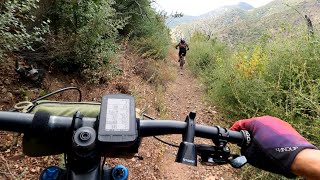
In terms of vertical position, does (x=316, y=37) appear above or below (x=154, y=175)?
above

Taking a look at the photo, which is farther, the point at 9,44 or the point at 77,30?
the point at 77,30

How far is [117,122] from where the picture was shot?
80 centimetres

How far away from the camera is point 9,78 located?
12.6 feet

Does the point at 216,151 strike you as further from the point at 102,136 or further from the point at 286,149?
the point at 102,136

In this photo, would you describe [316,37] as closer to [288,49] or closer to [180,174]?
[288,49]

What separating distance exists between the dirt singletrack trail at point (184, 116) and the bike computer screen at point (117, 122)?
322cm

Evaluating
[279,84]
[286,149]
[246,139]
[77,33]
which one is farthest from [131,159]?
[286,149]

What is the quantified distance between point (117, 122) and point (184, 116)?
632cm

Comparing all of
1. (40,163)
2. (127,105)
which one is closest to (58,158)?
(40,163)

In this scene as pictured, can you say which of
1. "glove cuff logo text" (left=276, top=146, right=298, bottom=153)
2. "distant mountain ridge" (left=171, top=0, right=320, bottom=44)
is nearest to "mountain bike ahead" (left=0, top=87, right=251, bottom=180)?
"glove cuff logo text" (left=276, top=146, right=298, bottom=153)

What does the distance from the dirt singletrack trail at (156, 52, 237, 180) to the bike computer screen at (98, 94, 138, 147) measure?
10.5 ft

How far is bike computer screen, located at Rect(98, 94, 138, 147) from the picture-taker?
76 centimetres

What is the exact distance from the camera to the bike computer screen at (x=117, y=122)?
0.76 m

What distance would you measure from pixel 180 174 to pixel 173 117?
2.41 metres
